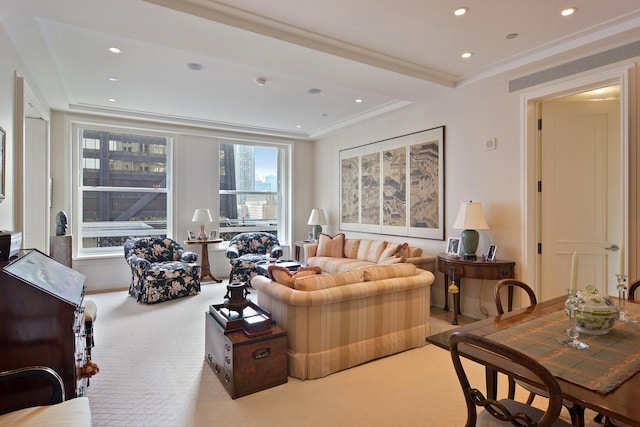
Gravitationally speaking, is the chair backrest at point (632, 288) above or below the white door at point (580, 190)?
below

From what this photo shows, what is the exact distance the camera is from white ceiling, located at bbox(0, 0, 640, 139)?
256 cm

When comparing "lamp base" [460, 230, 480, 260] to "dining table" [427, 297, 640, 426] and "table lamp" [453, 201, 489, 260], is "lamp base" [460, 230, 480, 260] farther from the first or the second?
"dining table" [427, 297, 640, 426]

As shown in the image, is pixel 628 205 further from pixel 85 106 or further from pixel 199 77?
pixel 85 106

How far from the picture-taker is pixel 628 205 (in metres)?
2.95

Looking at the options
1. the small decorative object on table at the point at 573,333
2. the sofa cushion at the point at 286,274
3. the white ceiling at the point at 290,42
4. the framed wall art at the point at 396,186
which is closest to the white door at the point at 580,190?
the white ceiling at the point at 290,42

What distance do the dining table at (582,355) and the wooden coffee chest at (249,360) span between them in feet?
4.60

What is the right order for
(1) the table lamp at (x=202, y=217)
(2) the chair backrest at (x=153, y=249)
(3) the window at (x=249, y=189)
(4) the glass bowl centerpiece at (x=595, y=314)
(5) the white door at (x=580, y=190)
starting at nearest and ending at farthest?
1. (4) the glass bowl centerpiece at (x=595, y=314)
2. (5) the white door at (x=580, y=190)
3. (2) the chair backrest at (x=153, y=249)
4. (1) the table lamp at (x=202, y=217)
5. (3) the window at (x=249, y=189)

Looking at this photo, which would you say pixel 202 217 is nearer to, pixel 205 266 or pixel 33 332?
pixel 205 266

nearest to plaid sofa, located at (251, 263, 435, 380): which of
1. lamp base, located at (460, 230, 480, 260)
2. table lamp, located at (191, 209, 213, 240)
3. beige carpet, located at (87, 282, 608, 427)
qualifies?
beige carpet, located at (87, 282, 608, 427)

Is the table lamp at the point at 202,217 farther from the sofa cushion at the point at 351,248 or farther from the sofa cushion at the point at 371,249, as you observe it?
the sofa cushion at the point at 371,249

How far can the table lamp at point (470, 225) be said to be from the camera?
12.5ft

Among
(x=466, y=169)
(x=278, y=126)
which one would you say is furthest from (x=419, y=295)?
(x=278, y=126)

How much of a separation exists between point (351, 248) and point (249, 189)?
2646mm

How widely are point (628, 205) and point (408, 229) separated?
2594 millimetres
